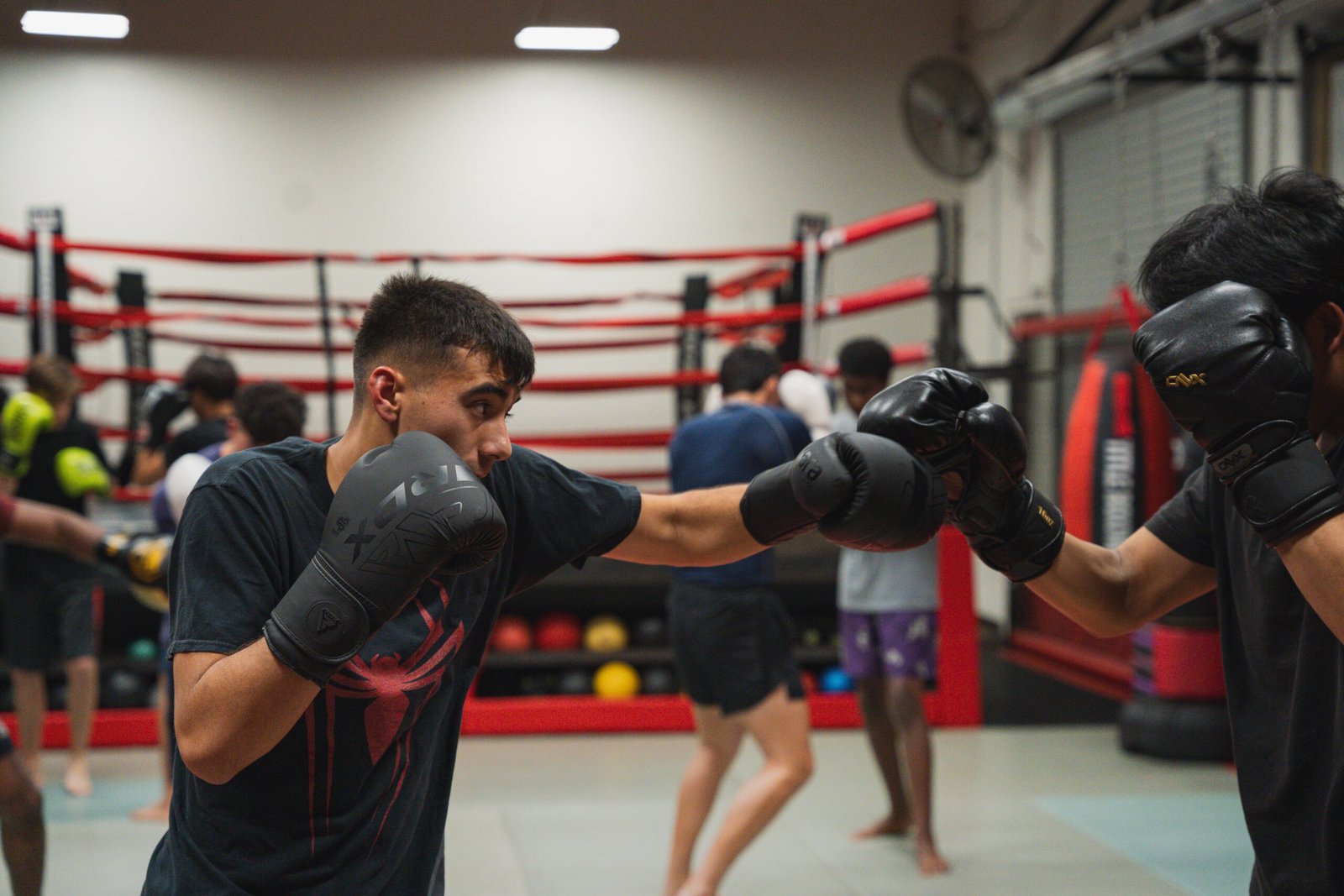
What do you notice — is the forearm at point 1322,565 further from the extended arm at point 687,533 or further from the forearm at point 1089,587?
the extended arm at point 687,533

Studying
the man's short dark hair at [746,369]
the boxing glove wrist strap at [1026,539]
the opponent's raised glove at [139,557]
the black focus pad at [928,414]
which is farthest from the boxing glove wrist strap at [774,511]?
the man's short dark hair at [746,369]

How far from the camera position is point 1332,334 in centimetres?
139

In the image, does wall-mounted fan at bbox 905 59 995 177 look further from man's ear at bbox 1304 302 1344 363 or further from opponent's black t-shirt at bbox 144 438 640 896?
opponent's black t-shirt at bbox 144 438 640 896

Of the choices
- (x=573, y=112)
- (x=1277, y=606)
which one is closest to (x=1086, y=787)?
(x=1277, y=606)

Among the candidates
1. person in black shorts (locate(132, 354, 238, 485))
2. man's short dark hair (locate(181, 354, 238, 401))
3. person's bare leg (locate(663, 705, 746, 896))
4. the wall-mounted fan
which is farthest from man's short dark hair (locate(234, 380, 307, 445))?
the wall-mounted fan

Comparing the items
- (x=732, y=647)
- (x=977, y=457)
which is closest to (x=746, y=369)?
(x=732, y=647)

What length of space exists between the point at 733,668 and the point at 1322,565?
2065 millimetres

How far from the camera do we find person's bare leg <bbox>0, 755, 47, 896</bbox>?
7.60 feet

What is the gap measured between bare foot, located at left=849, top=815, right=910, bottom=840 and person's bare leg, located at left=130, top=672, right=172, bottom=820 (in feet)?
6.58

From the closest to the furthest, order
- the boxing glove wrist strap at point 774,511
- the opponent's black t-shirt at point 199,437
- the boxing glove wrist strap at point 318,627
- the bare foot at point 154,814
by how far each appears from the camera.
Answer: the boxing glove wrist strap at point 318,627, the boxing glove wrist strap at point 774,511, the opponent's black t-shirt at point 199,437, the bare foot at point 154,814

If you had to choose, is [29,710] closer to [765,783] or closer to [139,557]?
[139,557]

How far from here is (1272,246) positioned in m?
1.38

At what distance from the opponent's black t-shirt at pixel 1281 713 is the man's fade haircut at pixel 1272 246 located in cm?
20

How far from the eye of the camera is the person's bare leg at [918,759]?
356cm
